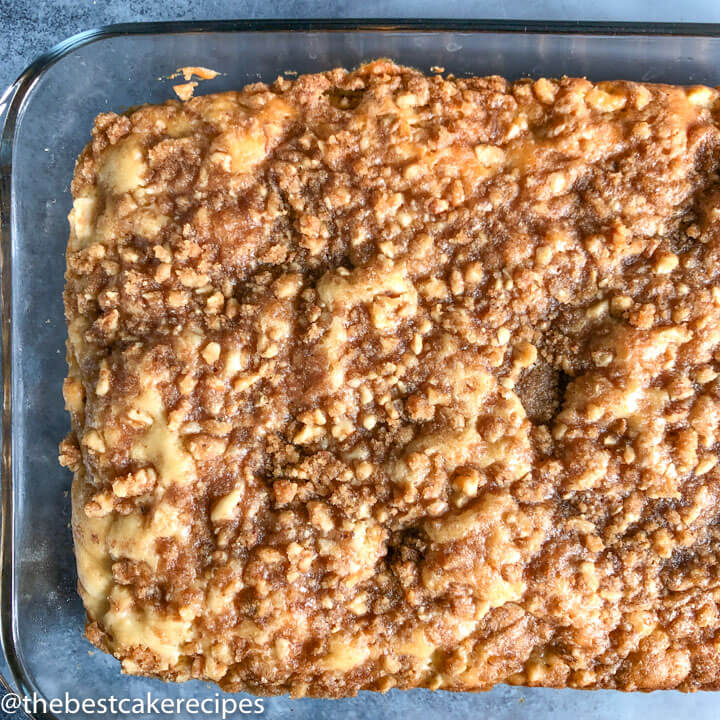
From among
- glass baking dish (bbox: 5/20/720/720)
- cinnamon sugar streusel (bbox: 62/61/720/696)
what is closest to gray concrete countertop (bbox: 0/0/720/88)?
glass baking dish (bbox: 5/20/720/720)

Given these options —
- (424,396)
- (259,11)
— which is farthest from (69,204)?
(424,396)

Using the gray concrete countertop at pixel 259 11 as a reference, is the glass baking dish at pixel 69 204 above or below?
below

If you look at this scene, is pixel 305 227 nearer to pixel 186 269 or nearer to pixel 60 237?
pixel 186 269

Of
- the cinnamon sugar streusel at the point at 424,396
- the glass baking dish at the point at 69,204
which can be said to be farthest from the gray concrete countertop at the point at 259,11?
the cinnamon sugar streusel at the point at 424,396

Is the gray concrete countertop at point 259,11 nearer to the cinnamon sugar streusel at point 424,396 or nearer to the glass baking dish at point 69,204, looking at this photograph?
the glass baking dish at point 69,204

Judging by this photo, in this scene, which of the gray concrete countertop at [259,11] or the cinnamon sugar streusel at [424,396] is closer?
the cinnamon sugar streusel at [424,396]

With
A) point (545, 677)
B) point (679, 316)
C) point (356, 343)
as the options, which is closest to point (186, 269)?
point (356, 343)

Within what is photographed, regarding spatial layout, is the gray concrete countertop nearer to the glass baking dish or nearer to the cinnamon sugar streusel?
the glass baking dish
